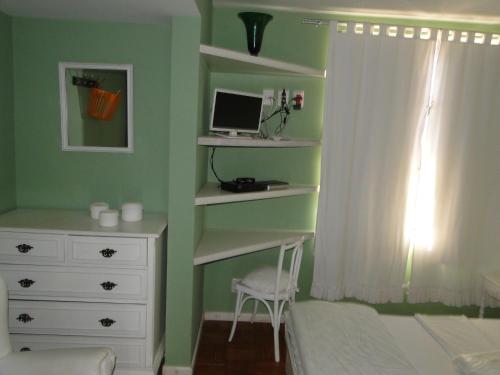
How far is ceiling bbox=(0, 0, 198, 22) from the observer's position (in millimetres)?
2082

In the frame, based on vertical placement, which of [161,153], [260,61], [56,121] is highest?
[260,61]

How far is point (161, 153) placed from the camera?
2.81m

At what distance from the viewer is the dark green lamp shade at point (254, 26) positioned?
262 centimetres

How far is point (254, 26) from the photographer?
264 centimetres

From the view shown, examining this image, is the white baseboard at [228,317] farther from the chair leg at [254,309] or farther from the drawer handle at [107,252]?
the drawer handle at [107,252]

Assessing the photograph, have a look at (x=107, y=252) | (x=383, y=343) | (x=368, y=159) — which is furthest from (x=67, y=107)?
(x=383, y=343)

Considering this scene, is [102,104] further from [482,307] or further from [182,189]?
[482,307]

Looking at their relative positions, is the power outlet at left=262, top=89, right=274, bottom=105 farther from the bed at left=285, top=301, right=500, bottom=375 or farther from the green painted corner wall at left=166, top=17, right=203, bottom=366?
the bed at left=285, top=301, right=500, bottom=375

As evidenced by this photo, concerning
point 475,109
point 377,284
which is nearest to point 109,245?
point 377,284

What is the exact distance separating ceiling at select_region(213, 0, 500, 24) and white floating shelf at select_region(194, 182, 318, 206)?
4.43 ft

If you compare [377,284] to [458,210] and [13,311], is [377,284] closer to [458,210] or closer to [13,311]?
[458,210]

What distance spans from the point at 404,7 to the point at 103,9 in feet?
6.80

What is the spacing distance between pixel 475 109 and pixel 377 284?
1.54 metres

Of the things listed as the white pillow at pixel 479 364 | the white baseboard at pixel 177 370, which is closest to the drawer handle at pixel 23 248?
the white baseboard at pixel 177 370
